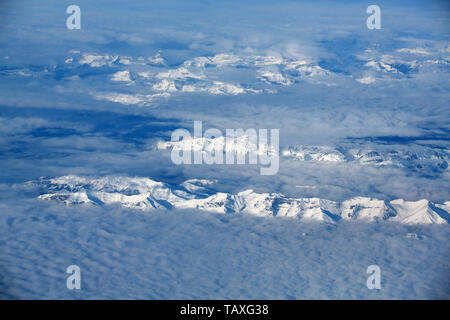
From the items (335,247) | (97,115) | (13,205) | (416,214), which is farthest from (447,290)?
(97,115)

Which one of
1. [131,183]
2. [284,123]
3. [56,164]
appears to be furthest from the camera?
[284,123]

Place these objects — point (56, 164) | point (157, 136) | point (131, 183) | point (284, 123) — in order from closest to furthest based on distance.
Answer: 1. point (131, 183)
2. point (56, 164)
3. point (157, 136)
4. point (284, 123)

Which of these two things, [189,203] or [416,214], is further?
[189,203]

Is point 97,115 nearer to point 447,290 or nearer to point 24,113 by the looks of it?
point 24,113

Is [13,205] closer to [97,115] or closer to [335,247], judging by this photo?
[335,247]

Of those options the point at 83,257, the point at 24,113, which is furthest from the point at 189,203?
the point at 24,113
